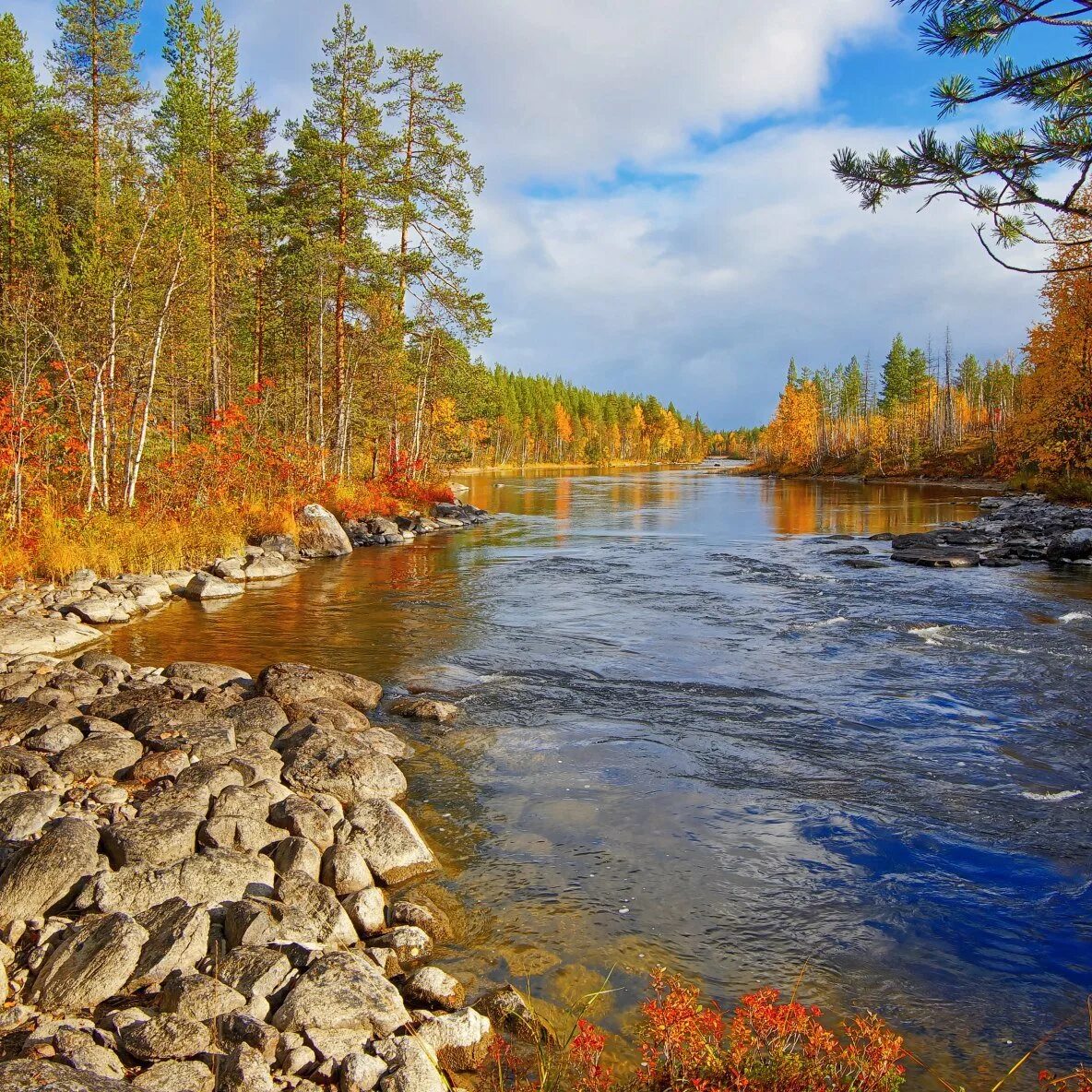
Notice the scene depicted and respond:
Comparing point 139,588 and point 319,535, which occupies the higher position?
point 319,535

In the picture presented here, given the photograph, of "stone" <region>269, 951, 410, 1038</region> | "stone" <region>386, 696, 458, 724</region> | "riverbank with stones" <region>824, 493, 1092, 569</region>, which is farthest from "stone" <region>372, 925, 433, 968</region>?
"riverbank with stones" <region>824, 493, 1092, 569</region>

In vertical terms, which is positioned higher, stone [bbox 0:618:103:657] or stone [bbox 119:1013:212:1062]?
stone [bbox 0:618:103:657]

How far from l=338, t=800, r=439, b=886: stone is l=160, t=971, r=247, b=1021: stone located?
1863 mm

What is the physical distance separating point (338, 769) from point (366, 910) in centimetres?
211

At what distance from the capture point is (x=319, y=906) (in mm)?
5191

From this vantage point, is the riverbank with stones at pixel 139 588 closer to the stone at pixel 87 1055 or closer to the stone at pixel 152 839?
the stone at pixel 152 839

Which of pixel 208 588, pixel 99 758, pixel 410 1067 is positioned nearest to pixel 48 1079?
pixel 410 1067

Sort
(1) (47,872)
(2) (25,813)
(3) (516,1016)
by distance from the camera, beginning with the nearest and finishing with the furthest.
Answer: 1. (3) (516,1016)
2. (1) (47,872)
3. (2) (25,813)

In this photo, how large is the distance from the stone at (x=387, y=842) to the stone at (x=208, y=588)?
38.0 ft

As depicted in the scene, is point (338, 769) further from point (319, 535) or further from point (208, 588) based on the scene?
point (319, 535)

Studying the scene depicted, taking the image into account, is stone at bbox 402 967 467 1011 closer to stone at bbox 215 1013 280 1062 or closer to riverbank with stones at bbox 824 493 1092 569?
stone at bbox 215 1013 280 1062

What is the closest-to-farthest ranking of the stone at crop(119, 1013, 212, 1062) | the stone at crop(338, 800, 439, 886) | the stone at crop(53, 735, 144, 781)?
the stone at crop(119, 1013, 212, 1062) < the stone at crop(338, 800, 439, 886) < the stone at crop(53, 735, 144, 781)

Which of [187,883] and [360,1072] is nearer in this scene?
[360,1072]

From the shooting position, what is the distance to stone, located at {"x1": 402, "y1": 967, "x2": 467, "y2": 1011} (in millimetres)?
4508
